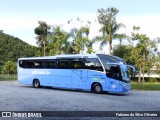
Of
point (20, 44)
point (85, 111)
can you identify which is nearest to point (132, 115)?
point (85, 111)

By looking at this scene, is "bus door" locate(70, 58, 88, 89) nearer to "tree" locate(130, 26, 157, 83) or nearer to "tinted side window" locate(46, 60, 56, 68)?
"tinted side window" locate(46, 60, 56, 68)

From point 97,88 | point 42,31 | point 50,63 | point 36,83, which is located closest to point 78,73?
point 97,88

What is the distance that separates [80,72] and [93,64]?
63.2 inches

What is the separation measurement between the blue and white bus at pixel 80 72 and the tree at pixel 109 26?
71.1 feet

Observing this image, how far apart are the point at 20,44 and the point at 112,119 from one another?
64057mm

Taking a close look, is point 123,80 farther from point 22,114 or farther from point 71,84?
point 22,114

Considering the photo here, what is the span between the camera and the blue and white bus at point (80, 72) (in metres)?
25.4

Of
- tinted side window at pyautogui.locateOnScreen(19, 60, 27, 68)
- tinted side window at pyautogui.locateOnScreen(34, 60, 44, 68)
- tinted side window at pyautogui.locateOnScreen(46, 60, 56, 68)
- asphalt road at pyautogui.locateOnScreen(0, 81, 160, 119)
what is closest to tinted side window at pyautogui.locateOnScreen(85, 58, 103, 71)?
tinted side window at pyautogui.locateOnScreen(46, 60, 56, 68)

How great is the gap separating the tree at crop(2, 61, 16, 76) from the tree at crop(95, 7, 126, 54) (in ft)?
79.9

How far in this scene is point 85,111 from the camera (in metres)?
14.1

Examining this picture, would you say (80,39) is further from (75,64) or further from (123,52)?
(75,64)

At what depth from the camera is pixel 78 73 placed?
27562mm

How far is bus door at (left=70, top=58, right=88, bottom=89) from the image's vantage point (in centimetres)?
2722

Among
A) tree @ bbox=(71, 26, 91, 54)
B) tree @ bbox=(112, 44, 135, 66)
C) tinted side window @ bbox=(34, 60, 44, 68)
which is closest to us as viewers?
tinted side window @ bbox=(34, 60, 44, 68)
